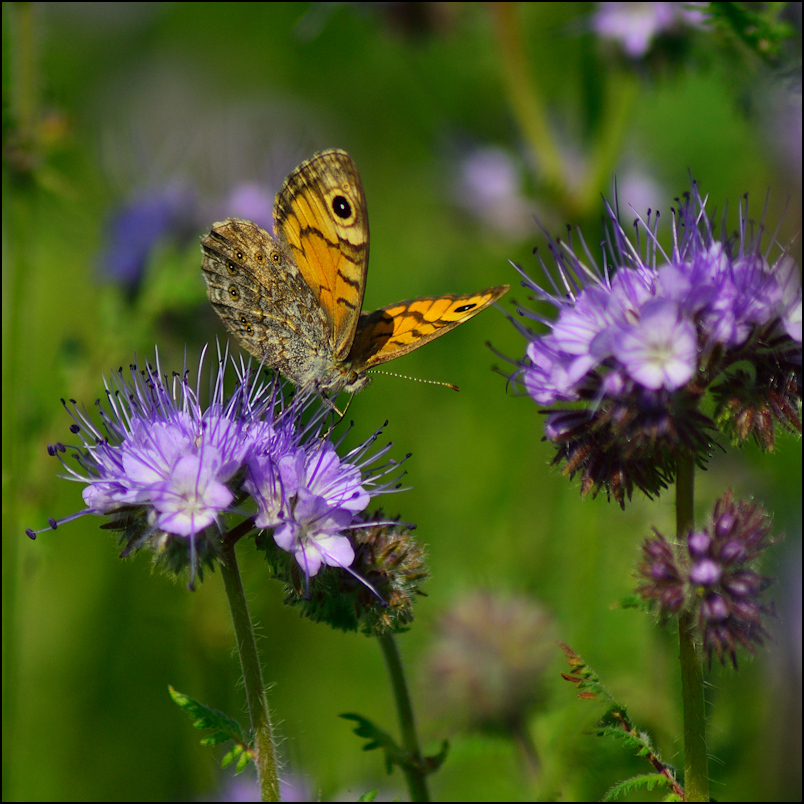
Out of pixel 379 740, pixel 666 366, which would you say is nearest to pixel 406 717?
pixel 379 740

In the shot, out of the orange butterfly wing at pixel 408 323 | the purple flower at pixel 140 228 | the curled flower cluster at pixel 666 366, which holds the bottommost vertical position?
the curled flower cluster at pixel 666 366

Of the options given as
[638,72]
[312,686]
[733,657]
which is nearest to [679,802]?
[733,657]

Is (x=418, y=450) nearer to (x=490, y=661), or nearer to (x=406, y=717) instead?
(x=490, y=661)

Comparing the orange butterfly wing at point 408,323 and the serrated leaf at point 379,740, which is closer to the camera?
the serrated leaf at point 379,740

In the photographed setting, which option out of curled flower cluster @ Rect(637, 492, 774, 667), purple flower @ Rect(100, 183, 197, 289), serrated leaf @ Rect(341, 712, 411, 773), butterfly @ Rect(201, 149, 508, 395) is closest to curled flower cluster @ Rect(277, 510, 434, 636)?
serrated leaf @ Rect(341, 712, 411, 773)

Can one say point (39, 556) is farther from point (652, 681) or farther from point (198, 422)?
point (652, 681)

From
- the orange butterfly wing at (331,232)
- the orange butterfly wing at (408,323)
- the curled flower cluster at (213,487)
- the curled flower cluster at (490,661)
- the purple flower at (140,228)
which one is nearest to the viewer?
the curled flower cluster at (213,487)

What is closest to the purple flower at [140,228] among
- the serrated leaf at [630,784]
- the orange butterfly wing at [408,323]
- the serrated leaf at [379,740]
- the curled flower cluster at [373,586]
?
the orange butterfly wing at [408,323]

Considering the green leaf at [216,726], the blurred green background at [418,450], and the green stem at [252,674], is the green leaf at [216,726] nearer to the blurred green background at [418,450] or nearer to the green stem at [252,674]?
the green stem at [252,674]
